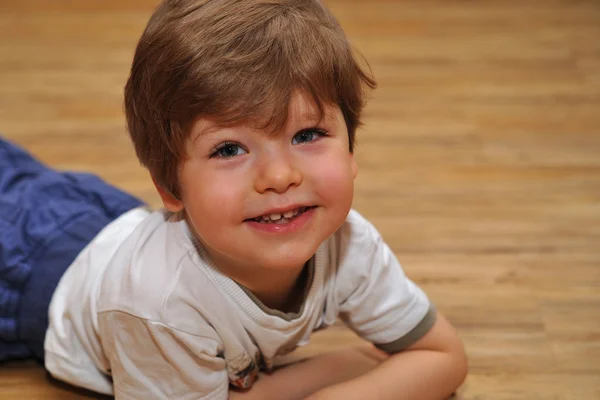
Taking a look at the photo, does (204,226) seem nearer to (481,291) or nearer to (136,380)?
(136,380)

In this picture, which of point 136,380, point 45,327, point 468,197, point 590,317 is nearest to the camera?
point 136,380

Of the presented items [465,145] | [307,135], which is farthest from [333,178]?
[465,145]

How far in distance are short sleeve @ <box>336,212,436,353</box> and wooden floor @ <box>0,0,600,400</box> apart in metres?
0.15

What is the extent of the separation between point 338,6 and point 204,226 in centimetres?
147

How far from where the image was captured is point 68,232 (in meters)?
1.27

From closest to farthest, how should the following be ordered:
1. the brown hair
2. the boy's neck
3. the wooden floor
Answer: the brown hair, the boy's neck, the wooden floor

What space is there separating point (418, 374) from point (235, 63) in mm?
495

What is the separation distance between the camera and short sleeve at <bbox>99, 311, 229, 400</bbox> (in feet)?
3.26

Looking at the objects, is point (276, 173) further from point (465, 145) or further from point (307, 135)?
point (465, 145)

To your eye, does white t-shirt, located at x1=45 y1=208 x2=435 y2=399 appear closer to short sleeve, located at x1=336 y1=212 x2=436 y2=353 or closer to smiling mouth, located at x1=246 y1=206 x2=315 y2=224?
short sleeve, located at x1=336 y1=212 x2=436 y2=353

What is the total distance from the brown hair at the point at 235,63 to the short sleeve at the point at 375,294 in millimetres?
231

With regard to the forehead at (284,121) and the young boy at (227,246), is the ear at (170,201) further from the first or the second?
the forehead at (284,121)

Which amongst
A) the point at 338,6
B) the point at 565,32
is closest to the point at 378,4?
the point at 338,6

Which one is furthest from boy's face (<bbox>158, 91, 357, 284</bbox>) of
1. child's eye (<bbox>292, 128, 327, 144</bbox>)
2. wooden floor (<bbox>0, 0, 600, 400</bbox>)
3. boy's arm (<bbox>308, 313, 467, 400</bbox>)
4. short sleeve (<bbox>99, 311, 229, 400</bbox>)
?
wooden floor (<bbox>0, 0, 600, 400</bbox>)
